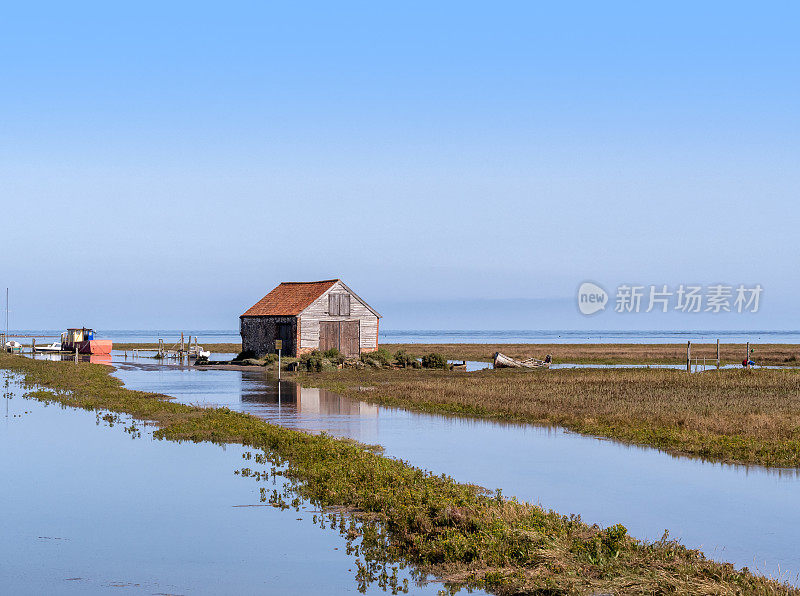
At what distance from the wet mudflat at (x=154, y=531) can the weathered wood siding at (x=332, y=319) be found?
44.9m

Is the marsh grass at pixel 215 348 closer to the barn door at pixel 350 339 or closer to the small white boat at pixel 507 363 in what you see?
the barn door at pixel 350 339

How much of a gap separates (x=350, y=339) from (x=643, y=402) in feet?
125

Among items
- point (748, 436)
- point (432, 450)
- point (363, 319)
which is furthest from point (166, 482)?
point (363, 319)

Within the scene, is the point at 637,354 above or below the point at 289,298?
below

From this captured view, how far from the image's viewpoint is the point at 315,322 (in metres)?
67.4

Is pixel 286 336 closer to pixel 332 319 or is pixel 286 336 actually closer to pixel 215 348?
pixel 332 319

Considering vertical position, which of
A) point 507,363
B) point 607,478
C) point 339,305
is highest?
point 339,305

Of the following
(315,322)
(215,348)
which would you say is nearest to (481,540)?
(315,322)

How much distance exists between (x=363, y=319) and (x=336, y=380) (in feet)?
68.5

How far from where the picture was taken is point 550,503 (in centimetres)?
1516

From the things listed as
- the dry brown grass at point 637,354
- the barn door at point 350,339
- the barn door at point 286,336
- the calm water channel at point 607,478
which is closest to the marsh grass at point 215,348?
the dry brown grass at point 637,354

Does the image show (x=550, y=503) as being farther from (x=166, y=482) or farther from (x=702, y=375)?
(x=702, y=375)

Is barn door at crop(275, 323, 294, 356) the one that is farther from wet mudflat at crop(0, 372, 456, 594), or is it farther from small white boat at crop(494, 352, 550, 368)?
wet mudflat at crop(0, 372, 456, 594)

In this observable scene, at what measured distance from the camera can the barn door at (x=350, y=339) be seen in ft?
225
